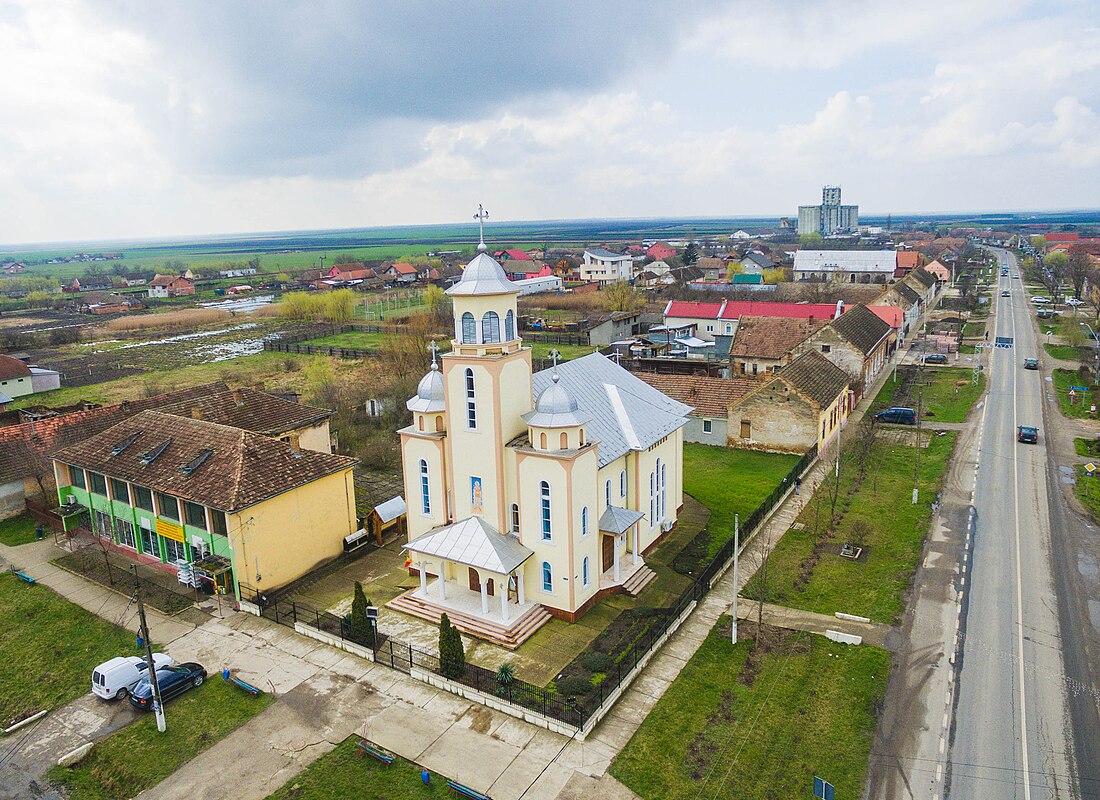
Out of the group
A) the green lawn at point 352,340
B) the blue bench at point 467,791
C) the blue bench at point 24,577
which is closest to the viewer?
the blue bench at point 467,791

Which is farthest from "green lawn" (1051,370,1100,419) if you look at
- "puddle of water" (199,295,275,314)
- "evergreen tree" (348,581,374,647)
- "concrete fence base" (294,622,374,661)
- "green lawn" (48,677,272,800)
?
"puddle of water" (199,295,275,314)

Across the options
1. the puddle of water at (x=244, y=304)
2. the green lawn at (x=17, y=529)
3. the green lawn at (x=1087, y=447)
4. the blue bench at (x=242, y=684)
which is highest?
the puddle of water at (x=244, y=304)

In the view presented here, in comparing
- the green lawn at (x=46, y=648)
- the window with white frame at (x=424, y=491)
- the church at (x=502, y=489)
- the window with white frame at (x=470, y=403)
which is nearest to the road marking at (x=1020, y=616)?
the church at (x=502, y=489)

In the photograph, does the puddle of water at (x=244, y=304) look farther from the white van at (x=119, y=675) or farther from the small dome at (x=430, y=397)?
the white van at (x=119, y=675)

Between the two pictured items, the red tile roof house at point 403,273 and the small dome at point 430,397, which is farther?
the red tile roof house at point 403,273

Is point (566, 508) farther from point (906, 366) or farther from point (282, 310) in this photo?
point (282, 310)

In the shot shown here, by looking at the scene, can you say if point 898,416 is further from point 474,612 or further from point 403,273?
point 403,273

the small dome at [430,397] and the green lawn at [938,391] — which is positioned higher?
the small dome at [430,397]
